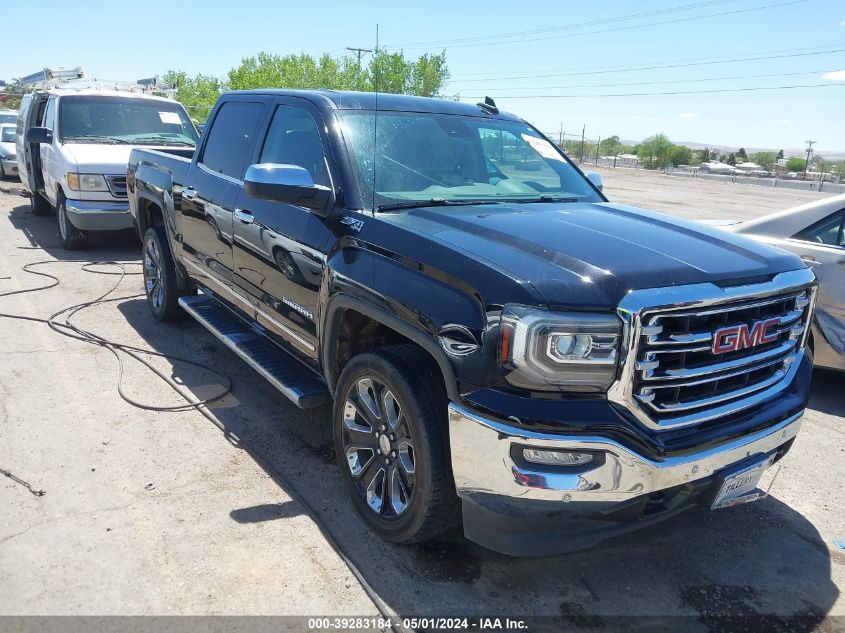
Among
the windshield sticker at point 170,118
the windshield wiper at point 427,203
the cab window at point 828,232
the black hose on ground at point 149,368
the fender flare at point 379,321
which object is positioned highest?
the windshield sticker at point 170,118

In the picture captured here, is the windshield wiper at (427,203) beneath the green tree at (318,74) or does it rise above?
beneath

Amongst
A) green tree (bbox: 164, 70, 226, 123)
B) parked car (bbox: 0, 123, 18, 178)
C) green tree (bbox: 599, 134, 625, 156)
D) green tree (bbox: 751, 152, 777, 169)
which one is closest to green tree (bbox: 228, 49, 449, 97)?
green tree (bbox: 164, 70, 226, 123)

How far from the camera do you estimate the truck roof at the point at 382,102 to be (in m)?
3.92

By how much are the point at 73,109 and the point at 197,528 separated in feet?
27.9

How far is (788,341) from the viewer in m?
3.09

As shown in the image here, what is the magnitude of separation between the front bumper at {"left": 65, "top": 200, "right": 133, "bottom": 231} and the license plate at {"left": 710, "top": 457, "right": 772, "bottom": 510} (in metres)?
8.16

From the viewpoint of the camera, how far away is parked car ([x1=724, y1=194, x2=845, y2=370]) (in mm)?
4922

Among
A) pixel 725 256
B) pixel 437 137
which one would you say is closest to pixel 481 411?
pixel 725 256

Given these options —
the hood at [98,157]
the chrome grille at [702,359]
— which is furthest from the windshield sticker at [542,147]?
the hood at [98,157]

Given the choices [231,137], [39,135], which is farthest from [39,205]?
[231,137]

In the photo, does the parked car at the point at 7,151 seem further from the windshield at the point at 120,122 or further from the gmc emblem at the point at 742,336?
the gmc emblem at the point at 742,336

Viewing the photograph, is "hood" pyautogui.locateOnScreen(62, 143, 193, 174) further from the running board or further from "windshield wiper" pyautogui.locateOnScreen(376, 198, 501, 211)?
"windshield wiper" pyautogui.locateOnScreen(376, 198, 501, 211)

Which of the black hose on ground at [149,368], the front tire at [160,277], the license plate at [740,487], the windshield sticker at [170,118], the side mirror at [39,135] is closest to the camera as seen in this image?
the license plate at [740,487]

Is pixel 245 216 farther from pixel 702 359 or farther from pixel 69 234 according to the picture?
pixel 69 234
